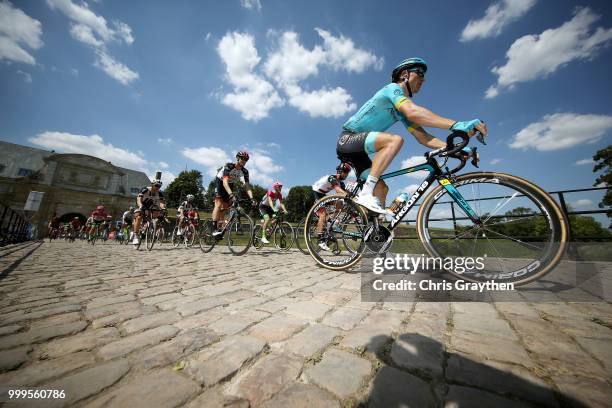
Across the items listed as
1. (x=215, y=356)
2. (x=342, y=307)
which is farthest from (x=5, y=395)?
(x=342, y=307)

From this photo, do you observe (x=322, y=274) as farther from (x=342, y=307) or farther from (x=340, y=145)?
(x=340, y=145)

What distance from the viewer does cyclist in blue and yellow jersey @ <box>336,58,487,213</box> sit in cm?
307

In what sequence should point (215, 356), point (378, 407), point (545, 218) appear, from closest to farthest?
point (378, 407) → point (215, 356) → point (545, 218)

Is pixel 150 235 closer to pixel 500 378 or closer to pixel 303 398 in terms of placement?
pixel 303 398

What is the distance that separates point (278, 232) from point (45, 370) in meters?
7.42

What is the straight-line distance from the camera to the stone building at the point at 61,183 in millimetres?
39406

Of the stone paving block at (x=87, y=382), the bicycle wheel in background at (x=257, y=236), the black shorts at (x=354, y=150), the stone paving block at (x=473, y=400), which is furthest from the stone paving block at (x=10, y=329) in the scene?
the bicycle wheel in background at (x=257, y=236)

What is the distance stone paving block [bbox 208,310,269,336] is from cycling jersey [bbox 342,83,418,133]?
2.79 meters

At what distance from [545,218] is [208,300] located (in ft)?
11.0

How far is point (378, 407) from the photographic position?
93cm

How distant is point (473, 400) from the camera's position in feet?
3.17

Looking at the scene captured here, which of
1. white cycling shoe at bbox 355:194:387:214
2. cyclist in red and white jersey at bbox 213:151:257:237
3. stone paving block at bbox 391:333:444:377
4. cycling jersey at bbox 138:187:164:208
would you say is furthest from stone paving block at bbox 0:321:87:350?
cycling jersey at bbox 138:187:164:208

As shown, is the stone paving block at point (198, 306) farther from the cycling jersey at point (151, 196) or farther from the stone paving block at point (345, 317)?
the cycling jersey at point (151, 196)

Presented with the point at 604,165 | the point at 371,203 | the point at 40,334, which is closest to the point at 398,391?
the point at 40,334
